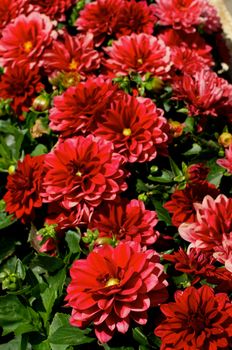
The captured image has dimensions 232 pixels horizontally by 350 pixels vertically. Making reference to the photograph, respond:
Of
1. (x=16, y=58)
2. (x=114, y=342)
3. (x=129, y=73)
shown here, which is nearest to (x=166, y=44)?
(x=129, y=73)

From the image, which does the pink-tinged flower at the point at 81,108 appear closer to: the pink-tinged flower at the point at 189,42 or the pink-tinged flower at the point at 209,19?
the pink-tinged flower at the point at 189,42

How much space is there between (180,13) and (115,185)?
39.2 inches

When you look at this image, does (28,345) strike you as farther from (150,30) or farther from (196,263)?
(150,30)

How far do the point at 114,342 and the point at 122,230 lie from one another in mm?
289

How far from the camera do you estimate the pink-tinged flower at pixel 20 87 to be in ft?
6.63

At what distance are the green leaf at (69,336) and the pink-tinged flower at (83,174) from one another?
0.32 m

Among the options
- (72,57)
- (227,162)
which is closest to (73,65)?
(72,57)

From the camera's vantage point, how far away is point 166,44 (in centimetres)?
226

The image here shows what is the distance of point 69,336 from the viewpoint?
1384mm

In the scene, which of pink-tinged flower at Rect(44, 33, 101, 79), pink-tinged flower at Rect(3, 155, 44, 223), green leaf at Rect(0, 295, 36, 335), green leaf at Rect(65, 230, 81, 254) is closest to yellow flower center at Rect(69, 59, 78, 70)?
pink-tinged flower at Rect(44, 33, 101, 79)

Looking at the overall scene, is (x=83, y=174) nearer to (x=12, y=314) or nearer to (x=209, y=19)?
(x=12, y=314)

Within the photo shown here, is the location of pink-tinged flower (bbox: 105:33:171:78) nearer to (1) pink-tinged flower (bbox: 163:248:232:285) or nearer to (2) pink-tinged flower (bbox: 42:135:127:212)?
(2) pink-tinged flower (bbox: 42:135:127:212)

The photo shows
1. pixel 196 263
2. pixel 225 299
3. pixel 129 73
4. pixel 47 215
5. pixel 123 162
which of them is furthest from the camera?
pixel 129 73

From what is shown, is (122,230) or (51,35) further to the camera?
(51,35)
